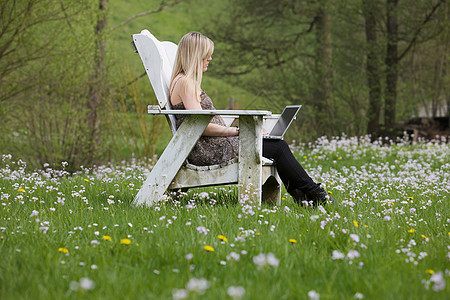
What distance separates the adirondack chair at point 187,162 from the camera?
12.8 feet

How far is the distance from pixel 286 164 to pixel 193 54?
1252 millimetres

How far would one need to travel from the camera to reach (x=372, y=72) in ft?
43.5

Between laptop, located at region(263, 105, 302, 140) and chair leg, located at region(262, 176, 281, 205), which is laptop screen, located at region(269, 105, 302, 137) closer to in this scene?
laptop, located at region(263, 105, 302, 140)

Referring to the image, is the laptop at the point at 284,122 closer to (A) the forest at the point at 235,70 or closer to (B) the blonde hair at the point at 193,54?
(B) the blonde hair at the point at 193,54

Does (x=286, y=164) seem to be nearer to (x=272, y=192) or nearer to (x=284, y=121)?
(x=284, y=121)

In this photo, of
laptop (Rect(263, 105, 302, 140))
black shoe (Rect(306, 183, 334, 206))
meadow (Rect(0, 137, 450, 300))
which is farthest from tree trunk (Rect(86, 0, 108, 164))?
black shoe (Rect(306, 183, 334, 206))

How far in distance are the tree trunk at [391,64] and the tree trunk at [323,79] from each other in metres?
1.57

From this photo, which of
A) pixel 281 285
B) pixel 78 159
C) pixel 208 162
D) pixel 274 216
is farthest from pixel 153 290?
pixel 78 159

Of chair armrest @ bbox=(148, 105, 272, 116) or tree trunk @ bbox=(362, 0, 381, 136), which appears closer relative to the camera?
chair armrest @ bbox=(148, 105, 272, 116)

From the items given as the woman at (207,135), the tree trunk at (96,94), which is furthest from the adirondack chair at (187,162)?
the tree trunk at (96,94)

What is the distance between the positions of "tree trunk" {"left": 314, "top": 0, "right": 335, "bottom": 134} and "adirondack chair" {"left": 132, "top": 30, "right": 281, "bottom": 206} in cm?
896

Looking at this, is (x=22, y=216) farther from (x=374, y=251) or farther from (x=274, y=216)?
(x=374, y=251)

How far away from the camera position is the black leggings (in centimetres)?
423

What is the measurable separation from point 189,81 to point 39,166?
5.63 meters
